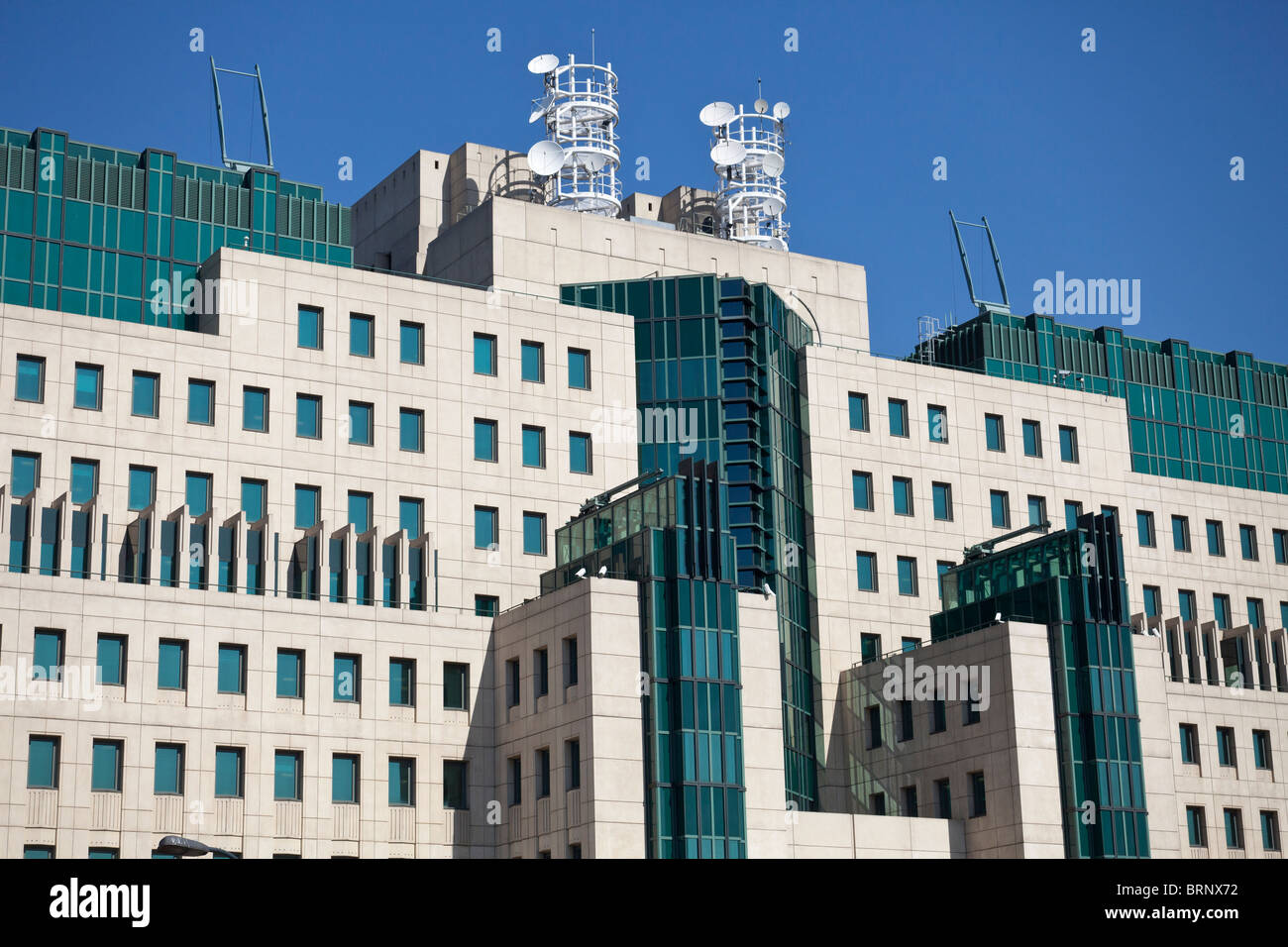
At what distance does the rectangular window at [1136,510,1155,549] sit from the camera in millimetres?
97500

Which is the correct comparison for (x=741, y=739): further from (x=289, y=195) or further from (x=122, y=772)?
(x=289, y=195)

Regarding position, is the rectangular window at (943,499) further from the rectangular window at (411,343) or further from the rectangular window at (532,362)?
the rectangular window at (411,343)

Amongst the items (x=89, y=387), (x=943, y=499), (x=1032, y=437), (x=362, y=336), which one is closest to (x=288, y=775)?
(x=89, y=387)

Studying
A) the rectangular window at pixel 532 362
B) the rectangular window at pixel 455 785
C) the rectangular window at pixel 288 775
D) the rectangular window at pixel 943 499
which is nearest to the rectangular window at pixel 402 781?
the rectangular window at pixel 455 785

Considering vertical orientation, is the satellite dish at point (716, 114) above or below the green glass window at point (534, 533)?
above

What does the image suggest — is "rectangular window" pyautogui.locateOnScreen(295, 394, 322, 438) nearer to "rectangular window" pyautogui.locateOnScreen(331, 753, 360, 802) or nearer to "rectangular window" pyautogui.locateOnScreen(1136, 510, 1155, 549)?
"rectangular window" pyautogui.locateOnScreen(331, 753, 360, 802)

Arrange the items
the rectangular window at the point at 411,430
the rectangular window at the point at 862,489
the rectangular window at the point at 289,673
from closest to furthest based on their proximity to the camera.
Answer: the rectangular window at the point at 289,673 → the rectangular window at the point at 411,430 → the rectangular window at the point at 862,489

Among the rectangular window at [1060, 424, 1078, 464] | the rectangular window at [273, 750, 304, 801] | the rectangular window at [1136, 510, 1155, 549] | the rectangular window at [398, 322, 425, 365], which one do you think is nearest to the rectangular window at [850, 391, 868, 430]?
the rectangular window at [1060, 424, 1078, 464]

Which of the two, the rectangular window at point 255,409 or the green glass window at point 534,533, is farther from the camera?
the green glass window at point 534,533

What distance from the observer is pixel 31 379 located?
70188mm

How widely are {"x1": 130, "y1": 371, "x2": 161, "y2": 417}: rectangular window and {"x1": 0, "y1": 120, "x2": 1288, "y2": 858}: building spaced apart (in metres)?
0.11

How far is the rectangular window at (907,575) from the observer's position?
88.3m

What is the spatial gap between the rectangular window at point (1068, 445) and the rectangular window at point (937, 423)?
791 cm
